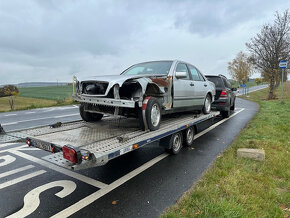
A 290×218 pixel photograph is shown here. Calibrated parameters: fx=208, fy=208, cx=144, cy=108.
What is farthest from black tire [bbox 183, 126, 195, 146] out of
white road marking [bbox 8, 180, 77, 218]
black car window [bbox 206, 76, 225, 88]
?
black car window [bbox 206, 76, 225, 88]

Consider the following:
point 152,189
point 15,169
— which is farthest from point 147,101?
point 15,169

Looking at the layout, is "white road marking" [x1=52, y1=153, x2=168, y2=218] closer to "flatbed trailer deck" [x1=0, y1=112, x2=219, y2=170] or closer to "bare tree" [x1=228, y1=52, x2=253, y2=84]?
"flatbed trailer deck" [x1=0, y1=112, x2=219, y2=170]

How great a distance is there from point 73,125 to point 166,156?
2.22m

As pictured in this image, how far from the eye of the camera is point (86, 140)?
3.45m

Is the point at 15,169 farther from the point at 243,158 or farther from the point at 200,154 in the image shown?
the point at 243,158

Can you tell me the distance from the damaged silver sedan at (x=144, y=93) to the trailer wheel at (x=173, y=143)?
0.46 metres

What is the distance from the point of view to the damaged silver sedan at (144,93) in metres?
3.78

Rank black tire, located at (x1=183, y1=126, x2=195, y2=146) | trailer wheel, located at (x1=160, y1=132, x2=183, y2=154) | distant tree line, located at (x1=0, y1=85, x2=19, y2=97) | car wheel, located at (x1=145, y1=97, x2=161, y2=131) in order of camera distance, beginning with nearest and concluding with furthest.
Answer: car wheel, located at (x1=145, y1=97, x2=161, y2=131), trailer wheel, located at (x1=160, y1=132, x2=183, y2=154), black tire, located at (x1=183, y1=126, x2=195, y2=146), distant tree line, located at (x1=0, y1=85, x2=19, y2=97)

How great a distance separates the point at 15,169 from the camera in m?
3.92

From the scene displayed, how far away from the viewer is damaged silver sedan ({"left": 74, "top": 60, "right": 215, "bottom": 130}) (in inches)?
149

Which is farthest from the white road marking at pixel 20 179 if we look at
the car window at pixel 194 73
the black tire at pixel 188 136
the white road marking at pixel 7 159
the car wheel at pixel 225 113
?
the car wheel at pixel 225 113

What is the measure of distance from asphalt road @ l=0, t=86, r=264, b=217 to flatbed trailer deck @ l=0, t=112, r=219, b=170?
59 centimetres

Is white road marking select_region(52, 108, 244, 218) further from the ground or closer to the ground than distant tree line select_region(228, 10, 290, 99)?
closer to the ground

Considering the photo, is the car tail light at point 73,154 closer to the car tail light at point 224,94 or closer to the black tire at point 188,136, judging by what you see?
the black tire at point 188,136
